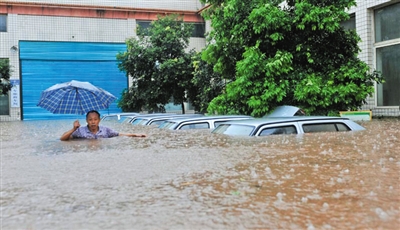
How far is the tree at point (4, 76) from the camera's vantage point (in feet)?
75.6

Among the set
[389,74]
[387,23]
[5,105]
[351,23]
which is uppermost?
[351,23]

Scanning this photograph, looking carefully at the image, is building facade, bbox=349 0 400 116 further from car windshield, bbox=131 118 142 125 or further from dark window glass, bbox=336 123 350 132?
car windshield, bbox=131 118 142 125

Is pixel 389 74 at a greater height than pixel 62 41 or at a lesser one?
lesser

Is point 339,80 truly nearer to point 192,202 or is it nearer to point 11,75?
point 192,202

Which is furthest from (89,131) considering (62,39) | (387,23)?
(62,39)

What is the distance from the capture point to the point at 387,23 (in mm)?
12992

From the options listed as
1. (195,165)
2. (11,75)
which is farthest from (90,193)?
(11,75)

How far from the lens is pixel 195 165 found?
4.47 metres

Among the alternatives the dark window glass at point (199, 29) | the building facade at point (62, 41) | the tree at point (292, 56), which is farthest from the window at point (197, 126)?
the dark window glass at point (199, 29)

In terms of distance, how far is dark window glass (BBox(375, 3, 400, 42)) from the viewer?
12.7 metres

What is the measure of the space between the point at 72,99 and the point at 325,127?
4.69m

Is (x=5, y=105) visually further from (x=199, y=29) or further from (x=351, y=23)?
(x=351, y=23)

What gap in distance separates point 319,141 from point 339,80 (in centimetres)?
528

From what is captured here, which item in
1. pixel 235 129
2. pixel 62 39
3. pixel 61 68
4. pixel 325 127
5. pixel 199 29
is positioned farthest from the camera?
pixel 199 29
